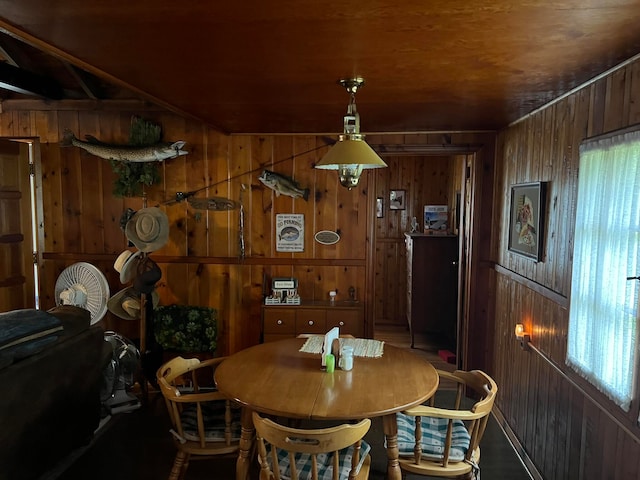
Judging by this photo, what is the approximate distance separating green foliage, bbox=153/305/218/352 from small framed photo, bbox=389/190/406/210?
3025mm

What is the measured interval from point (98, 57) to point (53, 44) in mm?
176

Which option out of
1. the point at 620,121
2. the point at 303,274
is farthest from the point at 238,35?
the point at 303,274

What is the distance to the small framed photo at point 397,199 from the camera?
6.01m

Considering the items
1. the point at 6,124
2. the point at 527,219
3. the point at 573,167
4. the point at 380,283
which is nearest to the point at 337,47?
the point at 573,167

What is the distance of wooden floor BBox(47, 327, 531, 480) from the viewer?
110 inches

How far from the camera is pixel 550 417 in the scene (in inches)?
102

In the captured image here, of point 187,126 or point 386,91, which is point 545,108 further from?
point 187,126

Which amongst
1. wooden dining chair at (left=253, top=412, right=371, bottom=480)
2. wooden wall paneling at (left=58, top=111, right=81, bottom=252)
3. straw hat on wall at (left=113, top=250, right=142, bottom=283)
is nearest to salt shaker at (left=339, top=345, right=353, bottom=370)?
wooden dining chair at (left=253, top=412, right=371, bottom=480)

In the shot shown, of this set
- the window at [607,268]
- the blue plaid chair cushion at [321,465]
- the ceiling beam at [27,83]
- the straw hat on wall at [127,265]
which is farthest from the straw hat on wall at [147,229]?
the window at [607,268]

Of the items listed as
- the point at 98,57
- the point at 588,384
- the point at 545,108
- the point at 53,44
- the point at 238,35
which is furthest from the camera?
the point at 545,108

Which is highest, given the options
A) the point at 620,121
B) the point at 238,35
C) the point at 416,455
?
the point at 238,35

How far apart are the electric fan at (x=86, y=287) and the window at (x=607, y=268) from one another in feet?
11.2

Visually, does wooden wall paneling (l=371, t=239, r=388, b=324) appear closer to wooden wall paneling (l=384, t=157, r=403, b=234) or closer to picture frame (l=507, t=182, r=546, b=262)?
wooden wall paneling (l=384, t=157, r=403, b=234)

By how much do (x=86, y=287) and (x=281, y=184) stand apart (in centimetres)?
185
